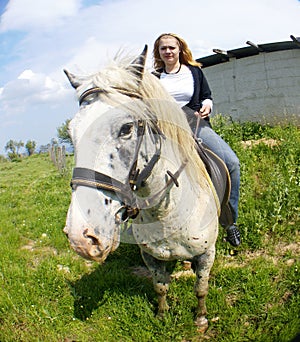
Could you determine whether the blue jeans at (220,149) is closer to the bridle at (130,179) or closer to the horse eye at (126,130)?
the bridle at (130,179)

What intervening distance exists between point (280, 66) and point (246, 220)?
8137 millimetres

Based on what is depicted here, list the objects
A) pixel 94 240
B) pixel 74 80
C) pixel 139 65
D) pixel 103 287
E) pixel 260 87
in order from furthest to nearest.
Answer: pixel 260 87
pixel 103 287
pixel 74 80
pixel 139 65
pixel 94 240

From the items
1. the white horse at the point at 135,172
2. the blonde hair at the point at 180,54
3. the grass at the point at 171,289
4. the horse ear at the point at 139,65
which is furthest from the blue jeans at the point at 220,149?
the horse ear at the point at 139,65

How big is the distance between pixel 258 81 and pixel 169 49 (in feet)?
31.2

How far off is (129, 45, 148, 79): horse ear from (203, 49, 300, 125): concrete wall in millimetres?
9167

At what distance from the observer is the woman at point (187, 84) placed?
329 cm

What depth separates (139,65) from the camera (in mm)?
2193

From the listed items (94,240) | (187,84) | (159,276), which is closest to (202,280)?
(159,276)

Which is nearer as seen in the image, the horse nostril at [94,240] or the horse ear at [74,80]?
the horse nostril at [94,240]

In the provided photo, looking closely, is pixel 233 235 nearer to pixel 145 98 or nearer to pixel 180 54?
pixel 180 54

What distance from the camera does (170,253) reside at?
301 cm

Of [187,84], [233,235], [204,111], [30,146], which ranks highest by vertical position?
[187,84]

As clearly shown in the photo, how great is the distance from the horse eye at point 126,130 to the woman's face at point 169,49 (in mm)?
1520

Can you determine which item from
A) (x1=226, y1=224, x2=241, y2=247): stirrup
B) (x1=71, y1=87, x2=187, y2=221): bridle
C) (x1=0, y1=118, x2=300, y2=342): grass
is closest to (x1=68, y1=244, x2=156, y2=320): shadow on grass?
(x1=0, y1=118, x2=300, y2=342): grass
